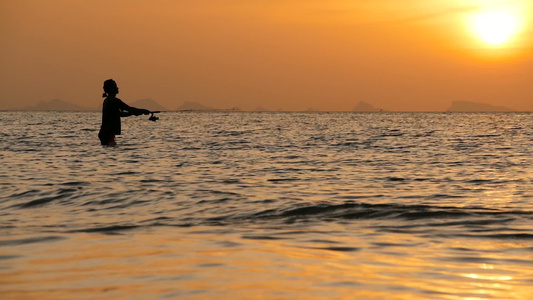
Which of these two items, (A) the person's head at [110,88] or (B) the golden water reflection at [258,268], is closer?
(B) the golden water reflection at [258,268]

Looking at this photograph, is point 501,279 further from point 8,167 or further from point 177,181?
point 8,167

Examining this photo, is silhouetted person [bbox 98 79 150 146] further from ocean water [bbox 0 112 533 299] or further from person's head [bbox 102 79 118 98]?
ocean water [bbox 0 112 533 299]

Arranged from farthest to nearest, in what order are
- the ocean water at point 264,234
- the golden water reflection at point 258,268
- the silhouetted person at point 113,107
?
the silhouetted person at point 113,107, the ocean water at point 264,234, the golden water reflection at point 258,268

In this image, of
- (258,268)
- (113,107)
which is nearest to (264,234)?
(258,268)

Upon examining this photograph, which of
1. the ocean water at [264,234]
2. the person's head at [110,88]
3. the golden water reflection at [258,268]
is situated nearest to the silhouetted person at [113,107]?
the person's head at [110,88]

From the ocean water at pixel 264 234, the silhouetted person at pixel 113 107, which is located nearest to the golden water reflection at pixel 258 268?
the ocean water at pixel 264 234

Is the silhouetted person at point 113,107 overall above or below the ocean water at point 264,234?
above

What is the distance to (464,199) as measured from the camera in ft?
39.9

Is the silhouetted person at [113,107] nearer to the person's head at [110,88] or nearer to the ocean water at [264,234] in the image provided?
the person's head at [110,88]

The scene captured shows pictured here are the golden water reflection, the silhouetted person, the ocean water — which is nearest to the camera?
the golden water reflection

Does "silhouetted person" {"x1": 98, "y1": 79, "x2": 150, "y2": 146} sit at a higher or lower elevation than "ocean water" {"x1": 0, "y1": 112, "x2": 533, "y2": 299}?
higher

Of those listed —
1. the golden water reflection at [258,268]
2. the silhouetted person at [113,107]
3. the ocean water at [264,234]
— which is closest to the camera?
the golden water reflection at [258,268]

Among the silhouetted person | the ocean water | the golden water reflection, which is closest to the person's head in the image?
the silhouetted person

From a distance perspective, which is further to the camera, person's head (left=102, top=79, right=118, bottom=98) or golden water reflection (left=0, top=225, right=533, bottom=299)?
person's head (left=102, top=79, right=118, bottom=98)
